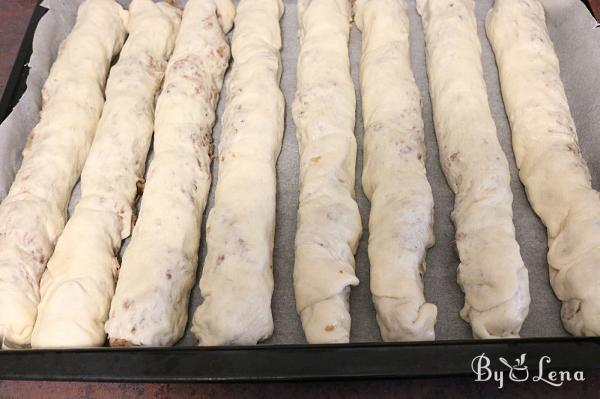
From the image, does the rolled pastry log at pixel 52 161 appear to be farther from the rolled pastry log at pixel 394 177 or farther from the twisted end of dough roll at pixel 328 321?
the rolled pastry log at pixel 394 177

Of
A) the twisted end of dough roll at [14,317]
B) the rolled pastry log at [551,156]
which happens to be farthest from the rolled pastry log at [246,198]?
the rolled pastry log at [551,156]

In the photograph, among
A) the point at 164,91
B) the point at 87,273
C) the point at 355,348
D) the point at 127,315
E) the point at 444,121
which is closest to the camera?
the point at 355,348

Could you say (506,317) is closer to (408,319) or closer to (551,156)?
(408,319)

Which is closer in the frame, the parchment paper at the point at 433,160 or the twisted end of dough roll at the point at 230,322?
the twisted end of dough roll at the point at 230,322

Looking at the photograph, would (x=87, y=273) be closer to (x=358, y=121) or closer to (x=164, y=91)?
(x=164, y=91)

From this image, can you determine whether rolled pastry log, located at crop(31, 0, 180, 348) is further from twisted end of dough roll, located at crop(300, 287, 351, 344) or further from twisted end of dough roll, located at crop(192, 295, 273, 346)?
twisted end of dough roll, located at crop(300, 287, 351, 344)

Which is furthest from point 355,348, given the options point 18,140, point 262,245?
point 18,140

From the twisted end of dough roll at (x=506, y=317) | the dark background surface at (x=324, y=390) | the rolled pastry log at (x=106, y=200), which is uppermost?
the rolled pastry log at (x=106, y=200)
